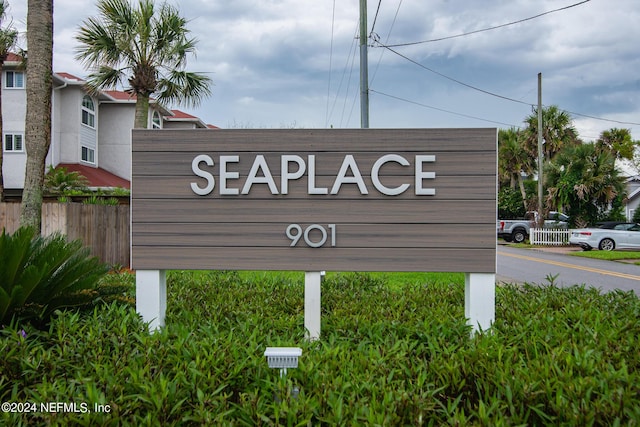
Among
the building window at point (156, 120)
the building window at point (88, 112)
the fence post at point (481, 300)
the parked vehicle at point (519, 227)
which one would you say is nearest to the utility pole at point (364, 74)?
the fence post at point (481, 300)

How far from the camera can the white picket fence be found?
27172mm

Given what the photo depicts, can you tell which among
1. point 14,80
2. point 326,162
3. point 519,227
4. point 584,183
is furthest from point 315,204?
point 519,227

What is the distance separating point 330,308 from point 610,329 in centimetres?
259

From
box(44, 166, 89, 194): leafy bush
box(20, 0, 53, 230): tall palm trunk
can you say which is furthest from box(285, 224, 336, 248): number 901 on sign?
box(44, 166, 89, 194): leafy bush

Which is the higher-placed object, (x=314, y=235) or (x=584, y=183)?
(x=584, y=183)

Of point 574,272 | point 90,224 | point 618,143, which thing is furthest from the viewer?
point 618,143

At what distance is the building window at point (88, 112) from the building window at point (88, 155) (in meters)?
1.23

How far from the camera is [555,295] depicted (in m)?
5.35

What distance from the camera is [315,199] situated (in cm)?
461

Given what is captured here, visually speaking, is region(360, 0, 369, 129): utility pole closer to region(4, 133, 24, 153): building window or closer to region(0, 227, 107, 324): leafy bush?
region(0, 227, 107, 324): leafy bush

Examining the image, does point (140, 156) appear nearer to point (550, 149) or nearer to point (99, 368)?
point (99, 368)

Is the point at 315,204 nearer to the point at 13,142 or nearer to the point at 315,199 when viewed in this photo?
the point at 315,199

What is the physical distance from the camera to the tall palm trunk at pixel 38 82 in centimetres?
791

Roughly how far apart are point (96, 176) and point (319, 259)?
2355cm
